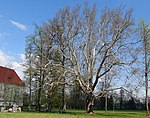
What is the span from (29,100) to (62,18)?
57.4 ft

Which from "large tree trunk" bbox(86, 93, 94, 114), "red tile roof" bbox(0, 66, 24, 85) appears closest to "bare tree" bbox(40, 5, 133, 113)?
"large tree trunk" bbox(86, 93, 94, 114)

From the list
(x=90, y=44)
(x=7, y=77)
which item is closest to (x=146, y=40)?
(x=90, y=44)

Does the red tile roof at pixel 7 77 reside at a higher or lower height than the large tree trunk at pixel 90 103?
higher

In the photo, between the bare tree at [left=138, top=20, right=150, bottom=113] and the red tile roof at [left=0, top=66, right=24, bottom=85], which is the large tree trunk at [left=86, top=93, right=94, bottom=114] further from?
the red tile roof at [left=0, top=66, right=24, bottom=85]

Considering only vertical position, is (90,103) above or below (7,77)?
below

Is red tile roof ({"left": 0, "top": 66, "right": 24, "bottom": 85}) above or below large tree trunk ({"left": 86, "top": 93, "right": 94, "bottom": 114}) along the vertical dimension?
above

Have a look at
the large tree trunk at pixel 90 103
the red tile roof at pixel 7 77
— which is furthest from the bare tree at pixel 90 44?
the red tile roof at pixel 7 77

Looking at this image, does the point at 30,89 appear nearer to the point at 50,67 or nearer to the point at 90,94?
the point at 50,67

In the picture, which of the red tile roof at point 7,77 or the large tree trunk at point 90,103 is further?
the red tile roof at point 7,77

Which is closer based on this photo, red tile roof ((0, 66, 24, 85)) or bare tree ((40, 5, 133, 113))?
bare tree ((40, 5, 133, 113))

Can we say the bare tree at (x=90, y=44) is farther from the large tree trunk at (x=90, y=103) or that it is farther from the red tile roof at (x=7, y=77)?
the red tile roof at (x=7, y=77)

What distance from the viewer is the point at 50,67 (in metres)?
33.2

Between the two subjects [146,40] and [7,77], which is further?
[7,77]

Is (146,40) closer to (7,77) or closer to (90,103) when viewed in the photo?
(90,103)
